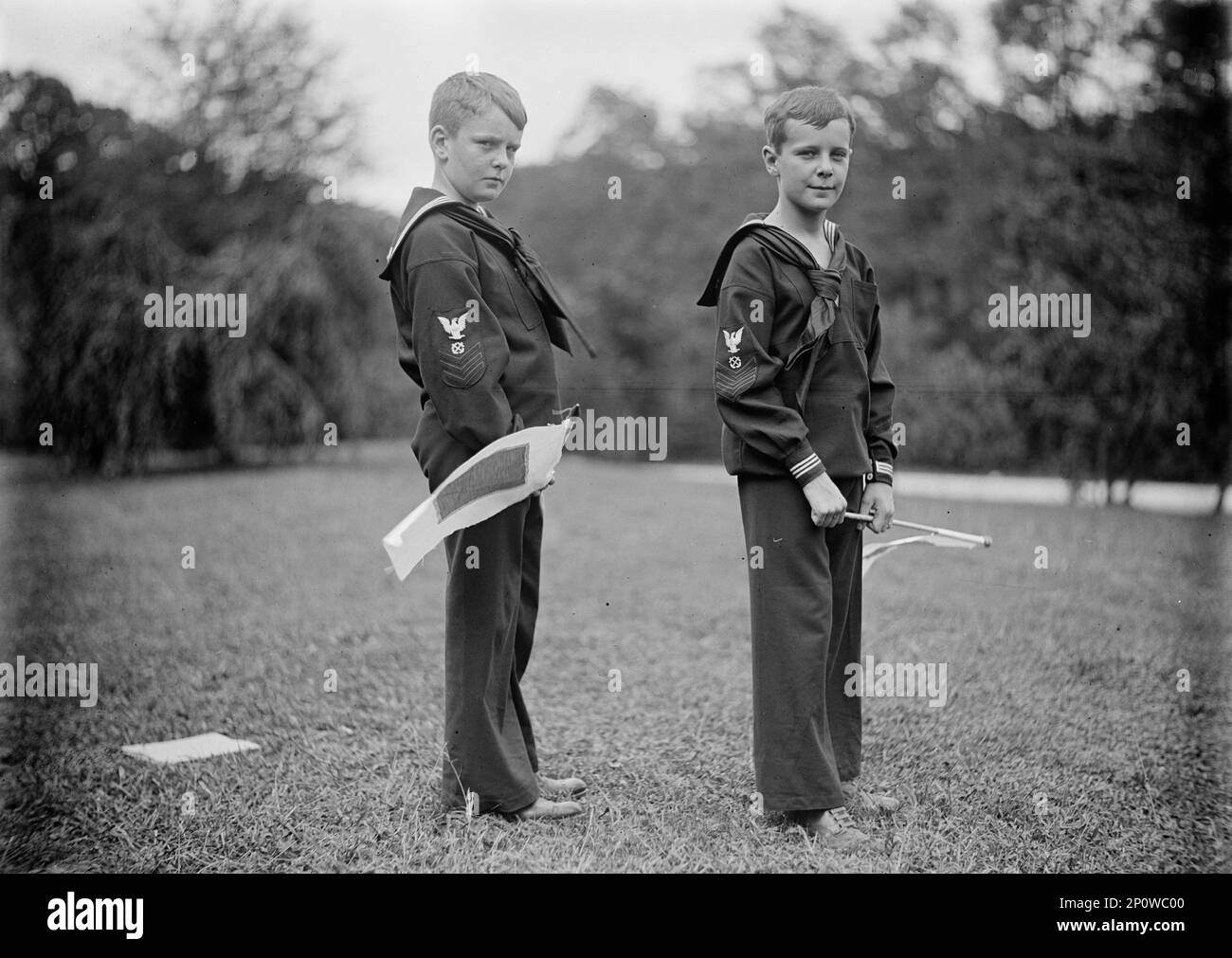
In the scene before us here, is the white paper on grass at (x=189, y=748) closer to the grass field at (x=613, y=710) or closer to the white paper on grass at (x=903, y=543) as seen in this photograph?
the grass field at (x=613, y=710)

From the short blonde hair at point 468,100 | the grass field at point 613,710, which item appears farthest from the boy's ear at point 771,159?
the grass field at point 613,710

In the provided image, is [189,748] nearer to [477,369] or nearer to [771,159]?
[477,369]

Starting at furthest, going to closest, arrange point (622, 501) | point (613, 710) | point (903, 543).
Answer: point (622, 501), point (613, 710), point (903, 543)

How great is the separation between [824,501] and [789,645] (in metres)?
0.38

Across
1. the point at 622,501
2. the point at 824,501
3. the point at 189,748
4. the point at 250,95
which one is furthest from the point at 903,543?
the point at 250,95

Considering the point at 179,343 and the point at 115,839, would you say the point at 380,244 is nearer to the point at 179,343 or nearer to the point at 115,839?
the point at 179,343

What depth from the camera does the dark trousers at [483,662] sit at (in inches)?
117

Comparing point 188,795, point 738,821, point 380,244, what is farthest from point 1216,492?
point 380,244

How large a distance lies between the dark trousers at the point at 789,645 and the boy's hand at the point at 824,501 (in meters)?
0.07

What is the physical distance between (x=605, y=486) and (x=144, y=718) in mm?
9289

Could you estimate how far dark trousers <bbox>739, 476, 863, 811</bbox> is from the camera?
2936 millimetres

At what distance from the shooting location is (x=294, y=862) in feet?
9.26

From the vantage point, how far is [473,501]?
2805 millimetres
